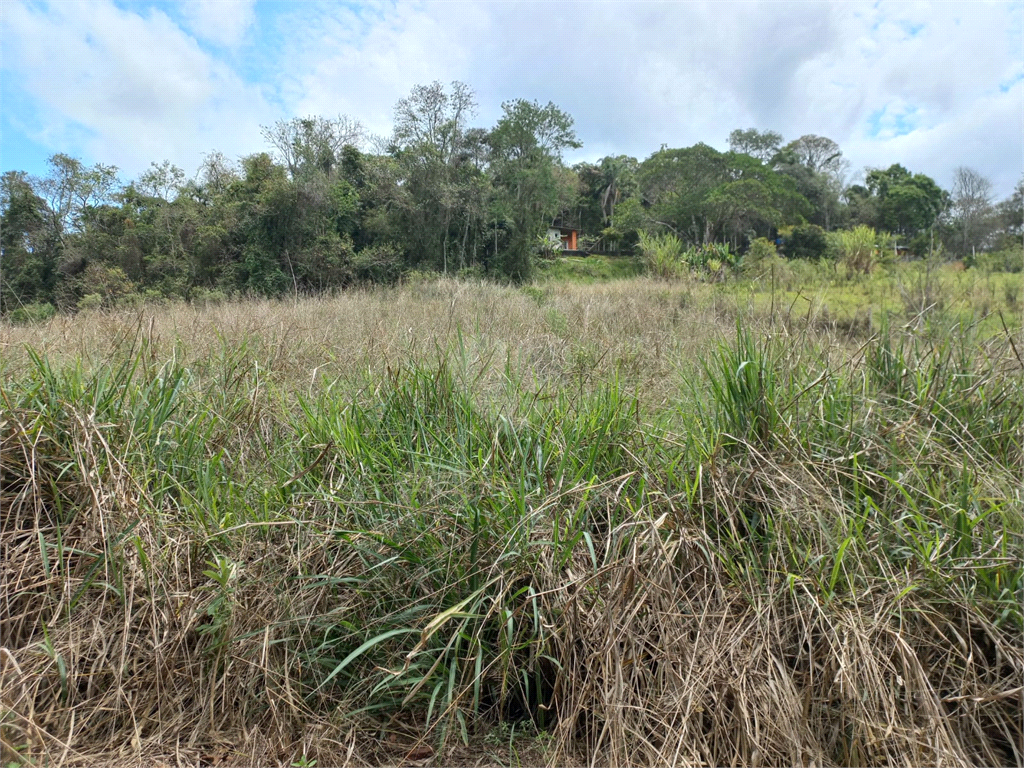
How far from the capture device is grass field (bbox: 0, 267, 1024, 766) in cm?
157

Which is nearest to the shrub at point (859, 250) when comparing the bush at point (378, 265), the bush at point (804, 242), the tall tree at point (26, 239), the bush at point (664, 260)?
the bush at point (664, 260)

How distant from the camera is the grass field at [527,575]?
1.57 meters

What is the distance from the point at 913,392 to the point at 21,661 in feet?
12.7

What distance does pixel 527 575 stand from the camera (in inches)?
70.9

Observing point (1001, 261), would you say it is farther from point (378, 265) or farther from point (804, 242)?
point (378, 265)

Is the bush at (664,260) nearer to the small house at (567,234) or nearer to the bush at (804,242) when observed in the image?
the bush at (804,242)

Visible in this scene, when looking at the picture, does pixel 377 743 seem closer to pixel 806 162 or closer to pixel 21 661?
pixel 21 661

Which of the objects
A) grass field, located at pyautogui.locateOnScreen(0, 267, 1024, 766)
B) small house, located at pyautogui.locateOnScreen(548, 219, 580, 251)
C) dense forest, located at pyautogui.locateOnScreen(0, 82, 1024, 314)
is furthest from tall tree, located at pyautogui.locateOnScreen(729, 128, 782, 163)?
grass field, located at pyautogui.locateOnScreen(0, 267, 1024, 766)

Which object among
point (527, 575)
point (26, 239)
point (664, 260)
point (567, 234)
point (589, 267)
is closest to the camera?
point (527, 575)

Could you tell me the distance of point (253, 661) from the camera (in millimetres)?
1685

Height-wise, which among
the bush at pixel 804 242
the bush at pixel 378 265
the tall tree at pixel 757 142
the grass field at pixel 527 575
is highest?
the tall tree at pixel 757 142

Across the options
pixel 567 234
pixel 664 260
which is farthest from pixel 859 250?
pixel 567 234

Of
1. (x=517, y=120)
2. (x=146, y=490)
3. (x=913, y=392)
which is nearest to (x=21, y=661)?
(x=146, y=490)

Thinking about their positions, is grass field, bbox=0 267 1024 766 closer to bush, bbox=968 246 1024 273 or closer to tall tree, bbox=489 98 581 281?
bush, bbox=968 246 1024 273
